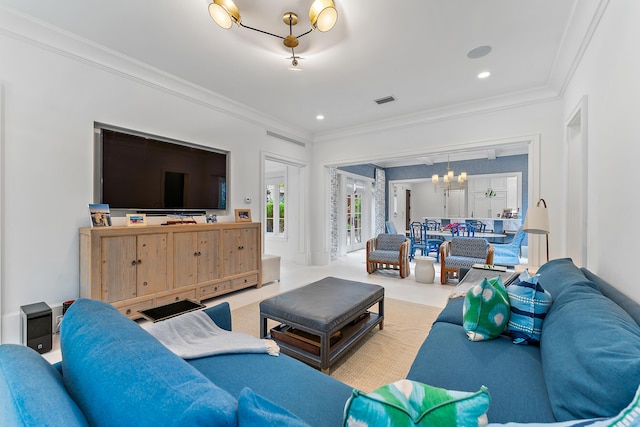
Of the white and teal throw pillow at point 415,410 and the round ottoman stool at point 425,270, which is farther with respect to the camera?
the round ottoman stool at point 425,270

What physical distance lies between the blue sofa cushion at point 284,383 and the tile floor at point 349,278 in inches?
75.7

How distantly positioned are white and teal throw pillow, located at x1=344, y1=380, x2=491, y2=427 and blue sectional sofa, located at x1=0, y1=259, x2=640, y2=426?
0.17 metres

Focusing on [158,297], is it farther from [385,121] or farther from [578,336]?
[385,121]

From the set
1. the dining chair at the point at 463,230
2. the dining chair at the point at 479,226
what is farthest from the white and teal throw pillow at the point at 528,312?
the dining chair at the point at 479,226

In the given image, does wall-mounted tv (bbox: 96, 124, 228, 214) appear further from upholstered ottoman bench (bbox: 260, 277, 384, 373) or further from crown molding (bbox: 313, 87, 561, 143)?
crown molding (bbox: 313, 87, 561, 143)

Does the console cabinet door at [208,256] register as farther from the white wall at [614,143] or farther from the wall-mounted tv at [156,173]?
the white wall at [614,143]

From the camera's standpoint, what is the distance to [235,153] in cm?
457

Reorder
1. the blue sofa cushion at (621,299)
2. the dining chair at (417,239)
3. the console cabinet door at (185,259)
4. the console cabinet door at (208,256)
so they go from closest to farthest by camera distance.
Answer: the blue sofa cushion at (621,299) < the console cabinet door at (185,259) < the console cabinet door at (208,256) < the dining chair at (417,239)

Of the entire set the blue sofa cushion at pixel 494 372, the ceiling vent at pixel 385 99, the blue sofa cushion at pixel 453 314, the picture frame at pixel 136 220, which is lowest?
the blue sofa cushion at pixel 494 372

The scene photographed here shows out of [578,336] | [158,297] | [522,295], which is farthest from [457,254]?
[158,297]

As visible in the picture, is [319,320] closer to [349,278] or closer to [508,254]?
[349,278]

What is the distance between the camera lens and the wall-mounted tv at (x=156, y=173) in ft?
10.3

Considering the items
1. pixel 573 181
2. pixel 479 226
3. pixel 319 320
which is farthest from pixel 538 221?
pixel 479 226

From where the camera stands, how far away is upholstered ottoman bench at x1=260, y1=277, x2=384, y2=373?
6.78 ft
